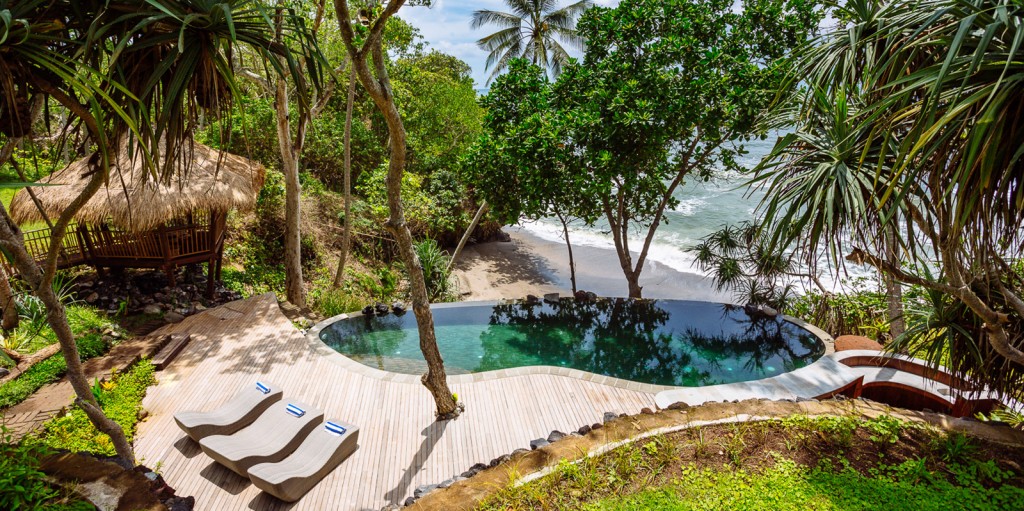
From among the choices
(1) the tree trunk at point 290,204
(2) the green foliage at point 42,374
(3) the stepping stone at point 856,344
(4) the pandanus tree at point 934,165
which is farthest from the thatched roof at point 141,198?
(3) the stepping stone at point 856,344

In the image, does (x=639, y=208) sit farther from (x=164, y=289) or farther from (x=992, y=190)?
(x=164, y=289)

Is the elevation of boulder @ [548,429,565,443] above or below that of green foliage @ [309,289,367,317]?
above

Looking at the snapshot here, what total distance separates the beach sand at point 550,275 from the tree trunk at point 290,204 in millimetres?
5399

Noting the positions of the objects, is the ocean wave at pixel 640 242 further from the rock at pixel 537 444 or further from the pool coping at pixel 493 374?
the rock at pixel 537 444

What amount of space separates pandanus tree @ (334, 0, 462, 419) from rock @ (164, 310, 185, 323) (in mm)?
5360

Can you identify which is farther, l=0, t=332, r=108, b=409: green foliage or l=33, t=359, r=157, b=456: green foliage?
l=0, t=332, r=108, b=409: green foliage

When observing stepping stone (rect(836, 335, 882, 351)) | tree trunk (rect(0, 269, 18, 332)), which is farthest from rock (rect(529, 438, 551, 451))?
tree trunk (rect(0, 269, 18, 332))

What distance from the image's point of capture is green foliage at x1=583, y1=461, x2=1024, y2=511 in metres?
3.40

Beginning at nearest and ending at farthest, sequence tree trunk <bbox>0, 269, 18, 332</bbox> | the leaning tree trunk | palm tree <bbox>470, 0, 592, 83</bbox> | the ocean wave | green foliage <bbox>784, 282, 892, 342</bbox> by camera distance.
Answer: the leaning tree trunk
tree trunk <bbox>0, 269, 18, 332</bbox>
green foliage <bbox>784, 282, 892, 342</bbox>
palm tree <bbox>470, 0, 592, 83</bbox>
the ocean wave

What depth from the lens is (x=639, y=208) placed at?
10820 mm

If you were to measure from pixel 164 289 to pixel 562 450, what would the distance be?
8.87m

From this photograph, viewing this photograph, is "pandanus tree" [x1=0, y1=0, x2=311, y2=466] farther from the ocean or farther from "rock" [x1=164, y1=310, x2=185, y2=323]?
the ocean

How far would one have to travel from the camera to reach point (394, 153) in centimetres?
528

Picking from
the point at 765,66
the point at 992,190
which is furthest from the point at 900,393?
the point at 765,66
